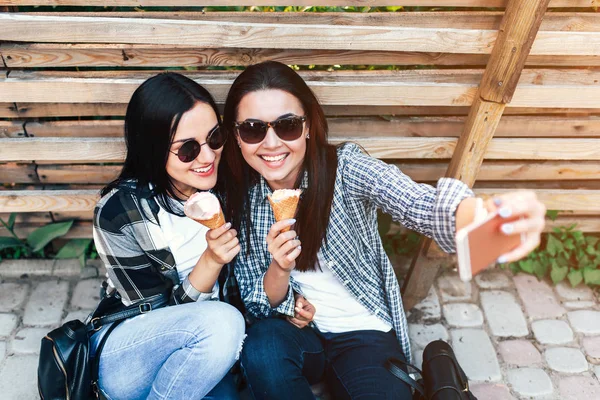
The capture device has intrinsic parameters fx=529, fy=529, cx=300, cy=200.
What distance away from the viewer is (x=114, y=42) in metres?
2.67

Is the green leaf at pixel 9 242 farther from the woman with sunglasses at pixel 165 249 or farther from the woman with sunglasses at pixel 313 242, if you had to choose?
the woman with sunglasses at pixel 313 242

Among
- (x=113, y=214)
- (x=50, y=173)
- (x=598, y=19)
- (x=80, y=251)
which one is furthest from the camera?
(x=80, y=251)

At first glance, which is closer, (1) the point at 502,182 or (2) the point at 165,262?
(2) the point at 165,262

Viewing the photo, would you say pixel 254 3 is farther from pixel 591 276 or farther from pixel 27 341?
pixel 591 276

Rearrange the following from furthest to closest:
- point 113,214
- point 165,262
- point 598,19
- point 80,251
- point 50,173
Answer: point 80,251, point 50,173, point 598,19, point 165,262, point 113,214

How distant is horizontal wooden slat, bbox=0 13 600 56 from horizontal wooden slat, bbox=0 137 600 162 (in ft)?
1.98

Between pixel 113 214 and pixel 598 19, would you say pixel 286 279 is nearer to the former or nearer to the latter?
pixel 113 214

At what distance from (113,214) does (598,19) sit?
2658mm

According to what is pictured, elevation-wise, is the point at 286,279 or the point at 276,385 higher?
the point at 286,279

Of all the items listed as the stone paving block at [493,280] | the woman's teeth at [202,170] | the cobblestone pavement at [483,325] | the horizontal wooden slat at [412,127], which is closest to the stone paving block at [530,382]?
the cobblestone pavement at [483,325]

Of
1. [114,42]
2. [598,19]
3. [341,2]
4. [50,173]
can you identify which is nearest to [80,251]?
[50,173]

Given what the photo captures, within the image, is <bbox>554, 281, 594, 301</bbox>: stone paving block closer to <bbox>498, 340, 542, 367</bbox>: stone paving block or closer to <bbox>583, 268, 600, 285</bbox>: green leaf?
<bbox>583, 268, 600, 285</bbox>: green leaf

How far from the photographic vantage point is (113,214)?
95.8 inches

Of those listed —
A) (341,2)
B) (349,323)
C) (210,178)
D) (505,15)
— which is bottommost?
(349,323)
